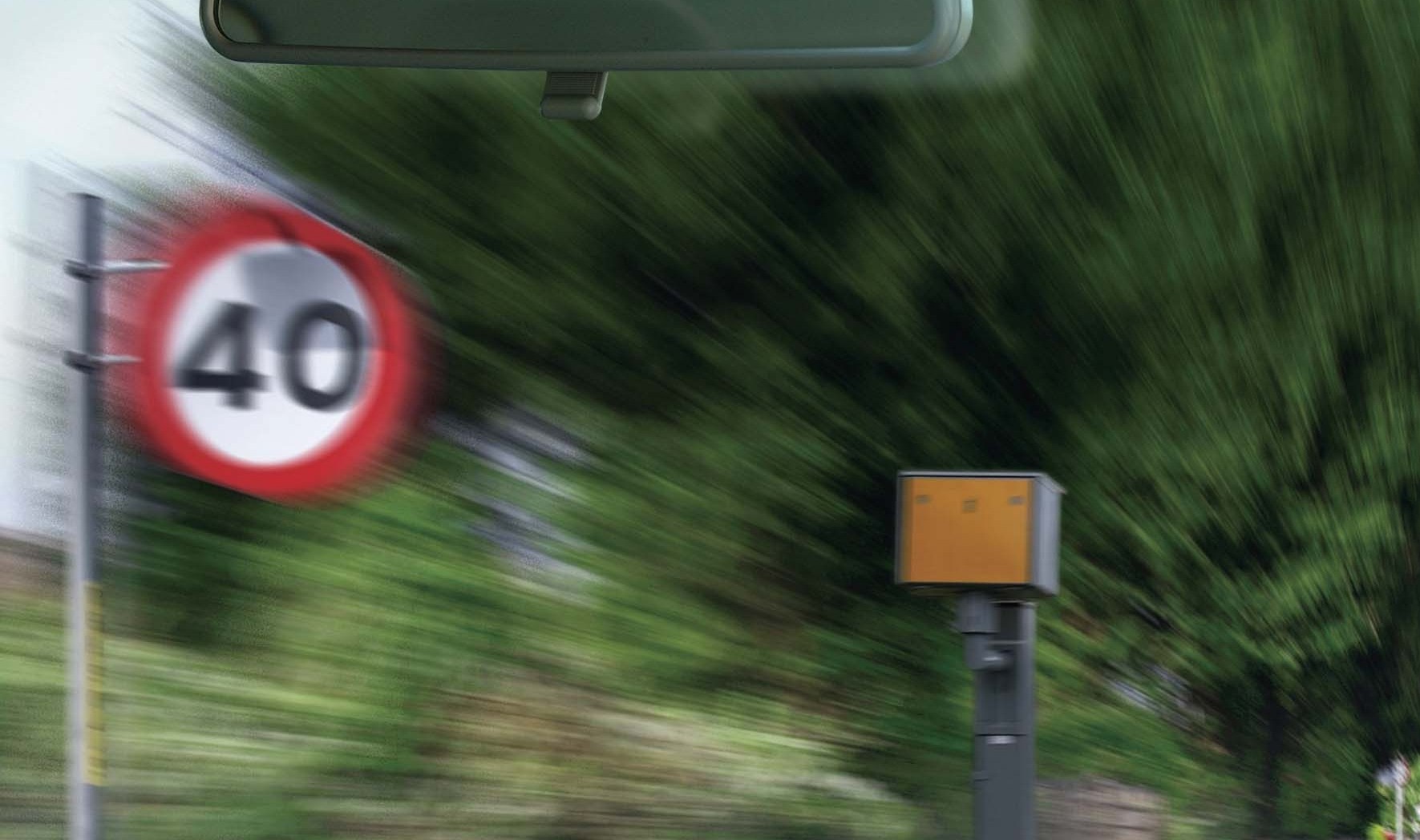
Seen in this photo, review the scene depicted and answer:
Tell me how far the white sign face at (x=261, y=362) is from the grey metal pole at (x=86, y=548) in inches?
20.5

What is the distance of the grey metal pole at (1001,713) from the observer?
3805 millimetres

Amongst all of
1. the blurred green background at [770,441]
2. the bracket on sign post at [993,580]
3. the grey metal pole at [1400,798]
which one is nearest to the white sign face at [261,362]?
the blurred green background at [770,441]

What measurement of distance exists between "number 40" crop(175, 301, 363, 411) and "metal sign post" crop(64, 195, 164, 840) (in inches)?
9.9

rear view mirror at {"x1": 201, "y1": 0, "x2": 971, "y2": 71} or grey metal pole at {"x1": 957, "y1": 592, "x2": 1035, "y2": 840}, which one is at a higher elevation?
rear view mirror at {"x1": 201, "y1": 0, "x2": 971, "y2": 71}

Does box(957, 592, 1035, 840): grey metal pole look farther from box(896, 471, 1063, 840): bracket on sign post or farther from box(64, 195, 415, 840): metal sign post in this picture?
box(64, 195, 415, 840): metal sign post

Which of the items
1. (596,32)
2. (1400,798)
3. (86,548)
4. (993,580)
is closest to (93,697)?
(86,548)

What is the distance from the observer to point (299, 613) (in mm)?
3648

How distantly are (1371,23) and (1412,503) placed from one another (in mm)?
2207

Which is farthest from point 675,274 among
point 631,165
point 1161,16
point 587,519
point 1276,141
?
point 1276,141

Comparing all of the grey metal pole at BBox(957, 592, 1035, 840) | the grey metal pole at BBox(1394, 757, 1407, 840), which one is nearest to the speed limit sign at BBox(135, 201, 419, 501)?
the grey metal pole at BBox(957, 592, 1035, 840)

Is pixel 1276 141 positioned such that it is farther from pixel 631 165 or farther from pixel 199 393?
pixel 199 393

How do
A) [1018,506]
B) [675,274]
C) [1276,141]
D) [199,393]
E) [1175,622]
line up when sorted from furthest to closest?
[1175,622]
[1276,141]
[675,274]
[1018,506]
[199,393]

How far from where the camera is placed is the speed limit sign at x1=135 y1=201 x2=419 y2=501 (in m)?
2.54

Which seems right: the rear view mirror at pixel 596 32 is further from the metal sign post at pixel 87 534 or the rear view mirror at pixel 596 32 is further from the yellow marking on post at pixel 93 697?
the yellow marking on post at pixel 93 697
